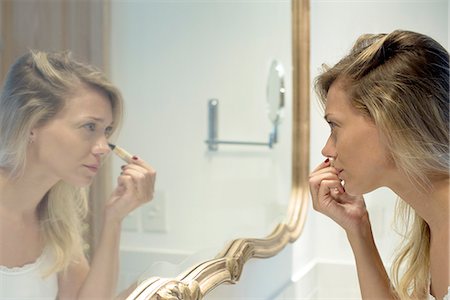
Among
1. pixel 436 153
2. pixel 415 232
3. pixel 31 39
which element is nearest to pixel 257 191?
pixel 415 232

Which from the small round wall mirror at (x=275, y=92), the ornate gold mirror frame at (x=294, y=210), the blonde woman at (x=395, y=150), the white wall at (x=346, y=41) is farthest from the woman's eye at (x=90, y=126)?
the small round wall mirror at (x=275, y=92)

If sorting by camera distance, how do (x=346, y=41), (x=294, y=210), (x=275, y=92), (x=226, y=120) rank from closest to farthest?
(x=226, y=120) < (x=346, y=41) < (x=275, y=92) < (x=294, y=210)

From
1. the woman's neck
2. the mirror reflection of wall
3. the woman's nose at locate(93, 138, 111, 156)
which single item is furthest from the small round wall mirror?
the woman's nose at locate(93, 138, 111, 156)

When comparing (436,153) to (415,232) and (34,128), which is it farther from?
(34,128)

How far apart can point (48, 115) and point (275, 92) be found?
0.92 metres

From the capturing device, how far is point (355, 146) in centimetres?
99

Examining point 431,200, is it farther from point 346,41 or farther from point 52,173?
point 52,173

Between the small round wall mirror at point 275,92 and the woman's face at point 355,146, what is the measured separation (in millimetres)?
402

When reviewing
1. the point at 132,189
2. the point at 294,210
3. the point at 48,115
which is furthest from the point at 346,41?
the point at 48,115

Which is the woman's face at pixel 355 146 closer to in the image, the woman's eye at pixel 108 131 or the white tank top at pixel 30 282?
the woman's eye at pixel 108 131

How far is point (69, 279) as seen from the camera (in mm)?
646

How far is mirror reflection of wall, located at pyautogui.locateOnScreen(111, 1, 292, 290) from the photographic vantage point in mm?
750

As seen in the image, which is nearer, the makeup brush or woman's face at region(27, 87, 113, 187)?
woman's face at region(27, 87, 113, 187)

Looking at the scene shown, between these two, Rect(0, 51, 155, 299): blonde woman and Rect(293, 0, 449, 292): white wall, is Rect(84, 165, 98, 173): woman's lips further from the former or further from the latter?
Rect(293, 0, 449, 292): white wall
